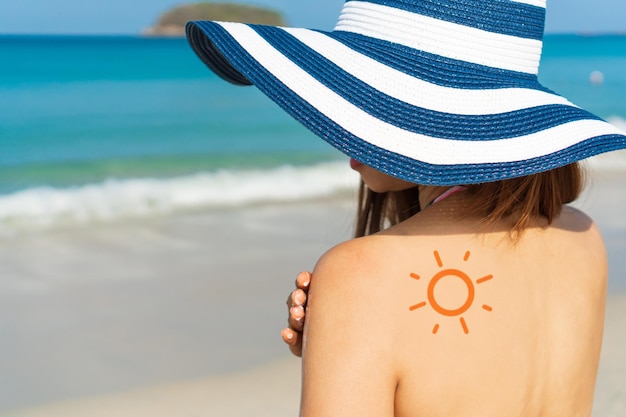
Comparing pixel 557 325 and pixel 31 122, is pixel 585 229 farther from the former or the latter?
pixel 31 122

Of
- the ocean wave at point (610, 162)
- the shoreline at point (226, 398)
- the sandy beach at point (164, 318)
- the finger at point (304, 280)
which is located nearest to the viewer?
the finger at point (304, 280)

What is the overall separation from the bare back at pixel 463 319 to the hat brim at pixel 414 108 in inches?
4.5

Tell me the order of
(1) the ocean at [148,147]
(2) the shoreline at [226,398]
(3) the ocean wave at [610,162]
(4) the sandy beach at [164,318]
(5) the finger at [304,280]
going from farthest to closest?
(3) the ocean wave at [610,162] < (1) the ocean at [148,147] < (4) the sandy beach at [164,318] < (2) the shoreline at [226,398] < (5) the finger at [304,280]

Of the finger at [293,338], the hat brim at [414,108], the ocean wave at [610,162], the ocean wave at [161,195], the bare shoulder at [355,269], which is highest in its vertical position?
the hat brim at [414,108]

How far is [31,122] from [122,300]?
9635 mm

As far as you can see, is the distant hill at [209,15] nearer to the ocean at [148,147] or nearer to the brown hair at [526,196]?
the ocean at [148,147]

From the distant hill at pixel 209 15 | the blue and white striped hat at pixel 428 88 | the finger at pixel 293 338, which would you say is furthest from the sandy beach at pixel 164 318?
the distant hill at pixel 209 15

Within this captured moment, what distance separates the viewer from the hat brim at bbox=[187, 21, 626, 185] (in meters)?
1.24

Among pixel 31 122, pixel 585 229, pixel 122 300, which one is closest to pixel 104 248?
pixel 122 300

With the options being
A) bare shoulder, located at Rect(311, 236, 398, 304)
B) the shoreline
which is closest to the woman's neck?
bare shoulder, located at Rect(311, 236, 398, 304)

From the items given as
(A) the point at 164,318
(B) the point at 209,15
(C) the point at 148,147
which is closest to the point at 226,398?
(A) the point at 164,318

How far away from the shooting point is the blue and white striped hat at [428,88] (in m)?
1.25

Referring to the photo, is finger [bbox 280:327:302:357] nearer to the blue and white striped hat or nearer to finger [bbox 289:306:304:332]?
finger [bbox 289:306:304:332]

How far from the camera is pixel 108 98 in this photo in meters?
17.4
